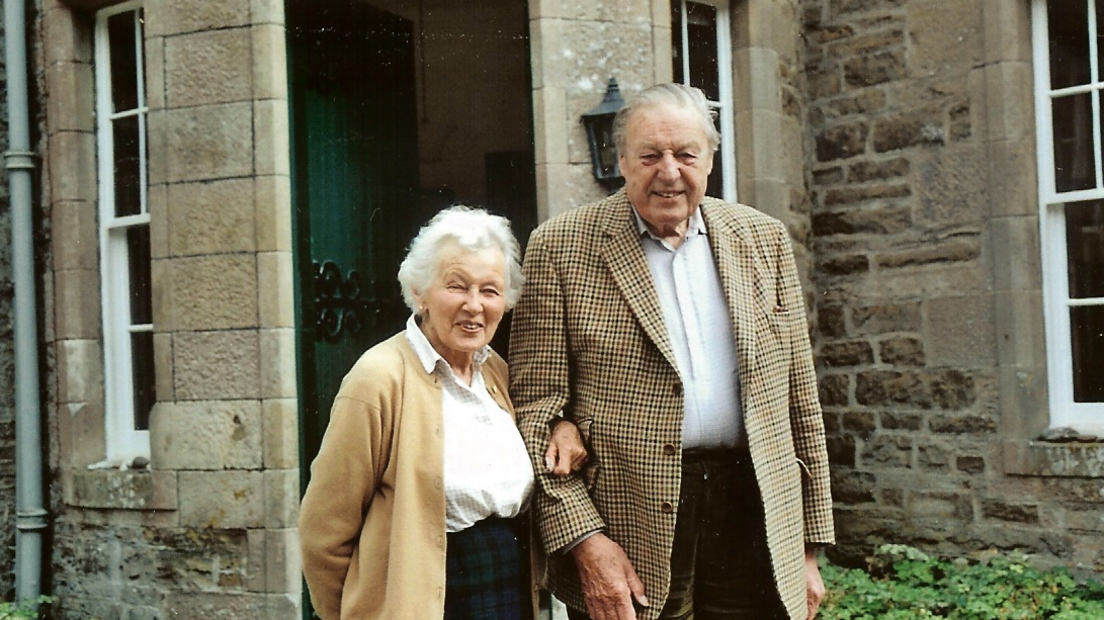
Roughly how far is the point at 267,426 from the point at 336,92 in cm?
158

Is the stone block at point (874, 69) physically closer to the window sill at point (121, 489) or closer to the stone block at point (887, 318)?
the stone block at point (887, 318)

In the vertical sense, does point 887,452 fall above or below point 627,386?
below

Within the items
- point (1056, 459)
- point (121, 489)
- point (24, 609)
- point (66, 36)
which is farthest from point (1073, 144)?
point (24, 609)

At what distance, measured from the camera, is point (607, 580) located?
240cm

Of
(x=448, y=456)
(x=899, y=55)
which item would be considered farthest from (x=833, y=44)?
(x=448, y=456)

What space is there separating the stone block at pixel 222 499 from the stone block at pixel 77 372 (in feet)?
2.97

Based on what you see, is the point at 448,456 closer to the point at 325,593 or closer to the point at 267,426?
the point at 325,593

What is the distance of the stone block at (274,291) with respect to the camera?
4.64m

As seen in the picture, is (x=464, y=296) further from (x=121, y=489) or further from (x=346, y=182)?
(x=121, y=489)

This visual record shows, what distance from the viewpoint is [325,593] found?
91.9 inches

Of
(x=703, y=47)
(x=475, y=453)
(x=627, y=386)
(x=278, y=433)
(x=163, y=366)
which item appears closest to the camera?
(x=475, y=453)

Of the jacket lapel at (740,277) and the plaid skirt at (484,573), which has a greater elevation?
the jacket lapel at (740,277)

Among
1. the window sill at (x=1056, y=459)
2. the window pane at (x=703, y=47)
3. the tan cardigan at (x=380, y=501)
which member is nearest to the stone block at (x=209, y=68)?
the window pane at (x=703, y=47)

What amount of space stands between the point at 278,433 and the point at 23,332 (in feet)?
5.86
